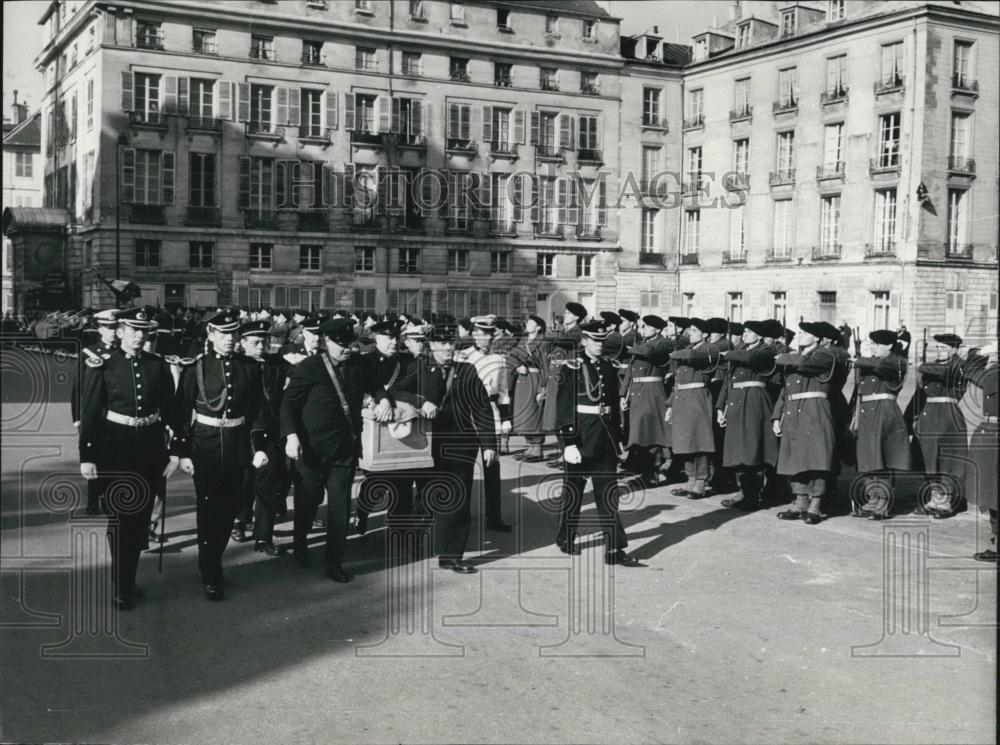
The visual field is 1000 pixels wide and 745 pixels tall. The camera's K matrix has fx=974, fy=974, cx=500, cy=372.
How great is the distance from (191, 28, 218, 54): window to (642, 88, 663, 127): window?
528 inches

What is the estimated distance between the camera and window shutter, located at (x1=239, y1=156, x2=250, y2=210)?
110 ft

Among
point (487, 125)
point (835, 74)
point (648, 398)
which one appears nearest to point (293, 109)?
point (487, 125)

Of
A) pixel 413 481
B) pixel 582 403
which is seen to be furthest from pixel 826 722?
pixel 413 481

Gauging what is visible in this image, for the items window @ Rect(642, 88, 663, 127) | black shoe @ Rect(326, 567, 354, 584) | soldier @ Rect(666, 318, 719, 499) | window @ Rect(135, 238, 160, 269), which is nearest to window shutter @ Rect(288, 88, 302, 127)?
window @ Rect(135, 238, 160, 269)

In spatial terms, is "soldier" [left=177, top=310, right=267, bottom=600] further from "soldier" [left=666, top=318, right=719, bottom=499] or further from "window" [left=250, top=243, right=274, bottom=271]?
"window" [left=250, top=243, right=274, bottom=271]

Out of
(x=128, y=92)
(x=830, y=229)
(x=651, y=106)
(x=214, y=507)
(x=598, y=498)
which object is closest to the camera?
(x=214, y=507)

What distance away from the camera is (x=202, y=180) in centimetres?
3581

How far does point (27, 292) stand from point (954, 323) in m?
22.9

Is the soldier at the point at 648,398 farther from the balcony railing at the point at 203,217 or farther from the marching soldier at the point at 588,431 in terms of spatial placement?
the balcony railing at the point at 203,217

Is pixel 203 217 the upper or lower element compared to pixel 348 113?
lower

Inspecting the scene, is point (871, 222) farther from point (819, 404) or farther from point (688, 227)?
point (819, 404)

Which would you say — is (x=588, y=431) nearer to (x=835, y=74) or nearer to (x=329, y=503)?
(x=329, y=503)

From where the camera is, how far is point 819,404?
10.0 metres

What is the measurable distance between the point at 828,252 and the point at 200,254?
846 inches
